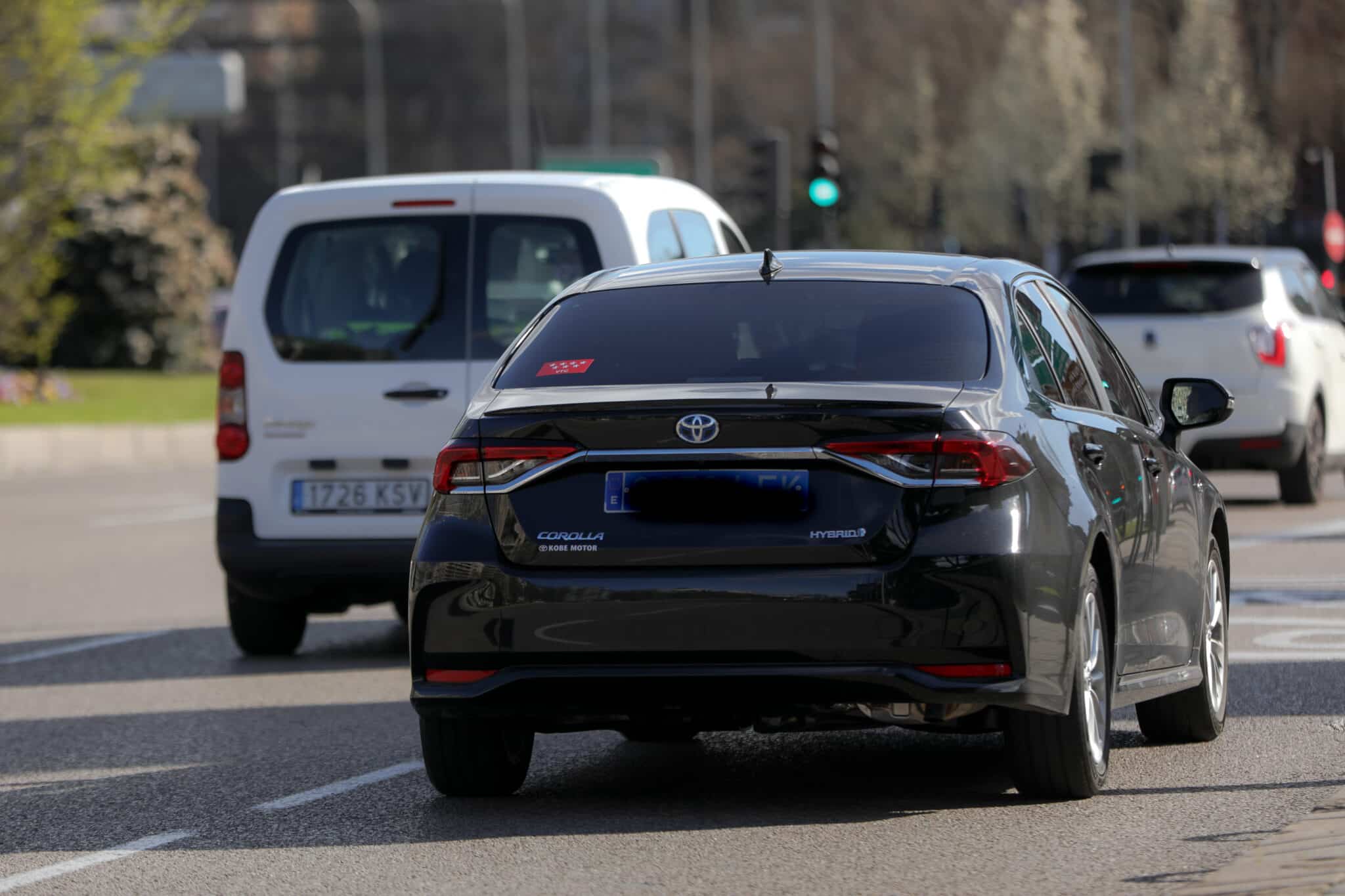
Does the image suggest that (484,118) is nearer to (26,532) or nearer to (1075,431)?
(26,532)

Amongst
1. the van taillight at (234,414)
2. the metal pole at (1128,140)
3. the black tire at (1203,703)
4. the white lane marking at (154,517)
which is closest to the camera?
the black tire at (1203,703)

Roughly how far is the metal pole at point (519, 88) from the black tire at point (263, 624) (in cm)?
8191

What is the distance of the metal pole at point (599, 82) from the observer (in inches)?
3526

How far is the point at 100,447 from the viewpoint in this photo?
2981cm

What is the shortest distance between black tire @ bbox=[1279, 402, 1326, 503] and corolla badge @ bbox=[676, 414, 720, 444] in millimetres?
12442

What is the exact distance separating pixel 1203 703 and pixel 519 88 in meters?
95.7

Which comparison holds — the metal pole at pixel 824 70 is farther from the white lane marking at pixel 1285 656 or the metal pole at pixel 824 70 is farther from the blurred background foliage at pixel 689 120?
the white lane marking at pixel 1285 656

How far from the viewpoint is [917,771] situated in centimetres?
757

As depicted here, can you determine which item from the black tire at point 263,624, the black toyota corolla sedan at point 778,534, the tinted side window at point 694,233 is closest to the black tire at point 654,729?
the black toyota corolla sedan at point 778,534

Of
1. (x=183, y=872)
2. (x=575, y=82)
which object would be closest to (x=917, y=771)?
(x=183, y=872)

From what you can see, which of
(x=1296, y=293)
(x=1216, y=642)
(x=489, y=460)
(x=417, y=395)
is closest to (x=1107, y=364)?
(x=1216, y=642)

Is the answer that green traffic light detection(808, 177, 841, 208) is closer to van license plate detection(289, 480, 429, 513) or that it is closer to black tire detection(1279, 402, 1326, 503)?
black tire detection(1279, 402, 1326, 503)

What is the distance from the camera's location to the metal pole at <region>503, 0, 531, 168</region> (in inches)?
3784

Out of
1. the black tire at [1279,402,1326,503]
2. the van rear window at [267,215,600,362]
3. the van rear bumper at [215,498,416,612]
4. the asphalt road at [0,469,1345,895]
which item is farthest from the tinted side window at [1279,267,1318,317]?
the van rear bumper at [215,498,416,612]
